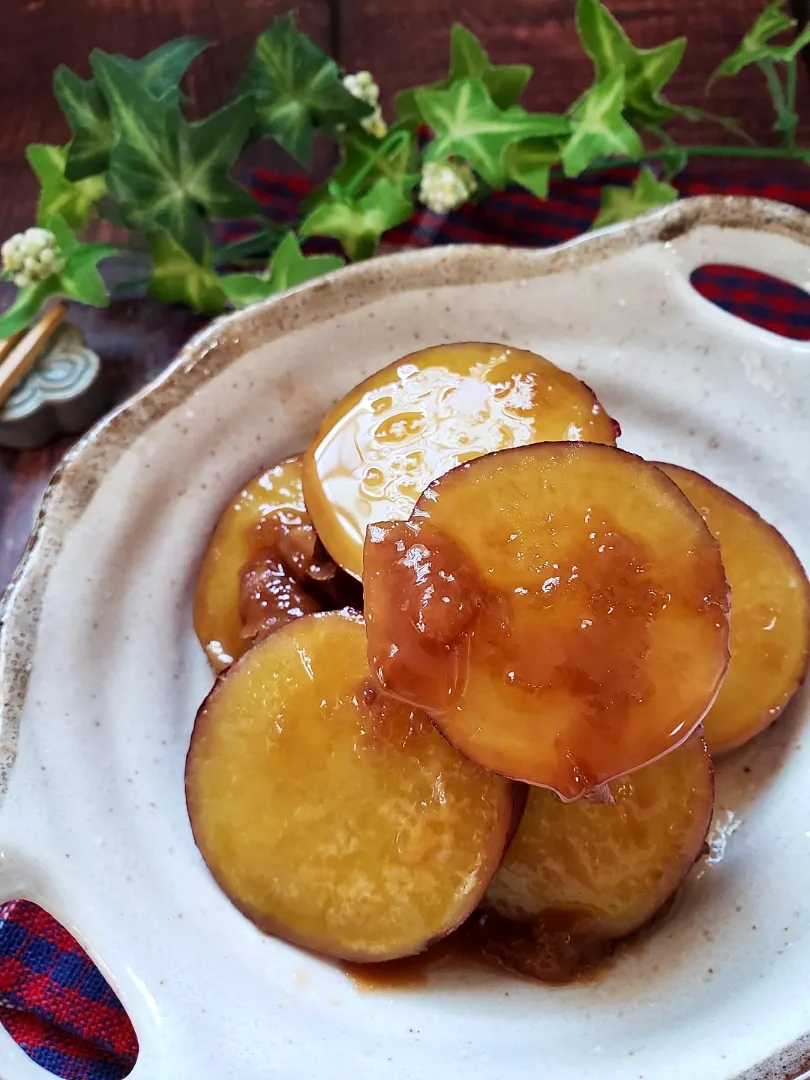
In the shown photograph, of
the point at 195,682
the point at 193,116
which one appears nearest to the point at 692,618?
the point at 195,682

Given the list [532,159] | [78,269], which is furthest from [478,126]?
[78,269]

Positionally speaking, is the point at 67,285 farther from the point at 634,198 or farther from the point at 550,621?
Result: the point at 550,621

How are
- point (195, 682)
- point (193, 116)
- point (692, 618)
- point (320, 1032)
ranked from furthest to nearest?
point (193, 116) < point (195, 682) < point (320, 1032) < point (692, 618)

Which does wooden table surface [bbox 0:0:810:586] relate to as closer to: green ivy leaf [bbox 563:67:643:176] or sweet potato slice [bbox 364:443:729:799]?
green ivy leaf [bbox 563:67:643:176]

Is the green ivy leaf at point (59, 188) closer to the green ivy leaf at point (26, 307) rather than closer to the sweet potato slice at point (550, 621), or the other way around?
the green ivy leaf at point (26, 307)

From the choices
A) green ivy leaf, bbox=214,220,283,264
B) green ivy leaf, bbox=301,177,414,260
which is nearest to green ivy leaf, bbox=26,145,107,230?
green ivy leaf, bbox=214,220,283,264

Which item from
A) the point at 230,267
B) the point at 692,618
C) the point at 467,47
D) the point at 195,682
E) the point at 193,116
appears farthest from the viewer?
the point at 193,116

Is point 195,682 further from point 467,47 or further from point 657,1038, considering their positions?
point 467,47
